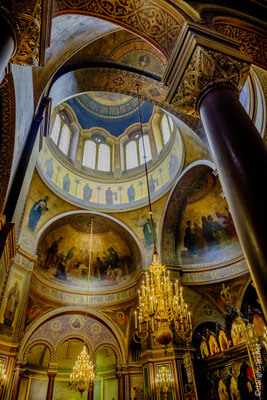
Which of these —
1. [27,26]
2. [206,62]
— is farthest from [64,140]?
[27,26]

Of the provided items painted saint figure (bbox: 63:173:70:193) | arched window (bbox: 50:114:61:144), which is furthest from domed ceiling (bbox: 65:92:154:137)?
painted saint figure (bbox: 63:173:70:193)

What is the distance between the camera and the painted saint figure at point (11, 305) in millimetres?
9141

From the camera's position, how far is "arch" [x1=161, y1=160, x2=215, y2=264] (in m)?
11.9

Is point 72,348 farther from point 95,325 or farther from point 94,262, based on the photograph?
point 94,262

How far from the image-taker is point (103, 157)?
16203 millimetres

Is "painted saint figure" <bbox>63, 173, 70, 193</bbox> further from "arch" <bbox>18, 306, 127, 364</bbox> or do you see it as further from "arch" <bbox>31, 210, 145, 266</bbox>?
"arch" <bbox>18, 306, 127, 364</bbox>

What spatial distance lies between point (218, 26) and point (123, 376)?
45.1 feet

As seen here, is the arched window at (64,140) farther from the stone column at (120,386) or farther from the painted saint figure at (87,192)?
the stone column at (120,386)

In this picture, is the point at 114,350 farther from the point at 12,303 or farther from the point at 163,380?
the point at 12,303

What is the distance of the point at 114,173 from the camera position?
15.6 metres

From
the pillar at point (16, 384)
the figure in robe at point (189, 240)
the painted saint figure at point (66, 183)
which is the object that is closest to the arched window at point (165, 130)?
the figure in robe at point (189, 240)

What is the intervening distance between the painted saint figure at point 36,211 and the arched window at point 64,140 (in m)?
3.65

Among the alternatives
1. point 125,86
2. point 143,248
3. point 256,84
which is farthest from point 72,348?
point 256,84

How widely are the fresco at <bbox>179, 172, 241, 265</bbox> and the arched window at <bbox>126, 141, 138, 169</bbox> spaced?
4.56m
